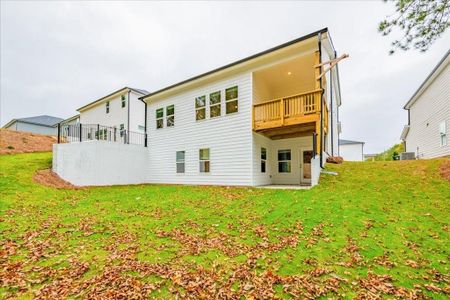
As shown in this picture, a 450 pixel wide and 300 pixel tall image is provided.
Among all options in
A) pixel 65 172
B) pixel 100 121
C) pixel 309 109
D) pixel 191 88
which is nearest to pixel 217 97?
pixel 191 88

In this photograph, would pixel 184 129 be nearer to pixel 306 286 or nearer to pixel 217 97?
pixel 217 97

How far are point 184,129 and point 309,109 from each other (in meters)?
7.86

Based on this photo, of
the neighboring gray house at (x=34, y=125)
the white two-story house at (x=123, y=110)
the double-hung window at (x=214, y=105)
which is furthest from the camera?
the neighboring gray house at (x=34, y=125)

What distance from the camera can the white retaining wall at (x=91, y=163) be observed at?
12906mm

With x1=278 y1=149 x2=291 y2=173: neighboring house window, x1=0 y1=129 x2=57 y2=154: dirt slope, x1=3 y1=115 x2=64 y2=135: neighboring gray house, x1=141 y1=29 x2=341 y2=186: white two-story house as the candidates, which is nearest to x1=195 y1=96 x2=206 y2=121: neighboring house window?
Answer: x1=141 y1=29 x2=341 y2=186: white two-story house

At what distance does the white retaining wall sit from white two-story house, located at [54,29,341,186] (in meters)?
0.06

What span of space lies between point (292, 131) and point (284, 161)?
2.55 m

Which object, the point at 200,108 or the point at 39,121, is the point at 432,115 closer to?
the point at 200,108

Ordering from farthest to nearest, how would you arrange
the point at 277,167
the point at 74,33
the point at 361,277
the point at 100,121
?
1. the point at 100,121
2. the point at 74,33
3. the point at 277,167
4. the point at 361,277

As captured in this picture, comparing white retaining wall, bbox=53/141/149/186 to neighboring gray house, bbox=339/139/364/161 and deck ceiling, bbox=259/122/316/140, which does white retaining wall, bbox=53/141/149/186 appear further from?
neighboring gray house, bbox=339/139/364/161

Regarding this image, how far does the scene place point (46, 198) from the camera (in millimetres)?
8719

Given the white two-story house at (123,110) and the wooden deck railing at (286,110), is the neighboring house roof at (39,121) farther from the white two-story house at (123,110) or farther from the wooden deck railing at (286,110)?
the wooden deck railing at (286,110)

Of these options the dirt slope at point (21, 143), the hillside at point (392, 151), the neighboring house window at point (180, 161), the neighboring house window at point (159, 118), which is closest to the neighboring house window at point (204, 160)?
the neighboring house window at point (180, 161)

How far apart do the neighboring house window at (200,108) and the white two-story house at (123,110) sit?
9968 millimetres
